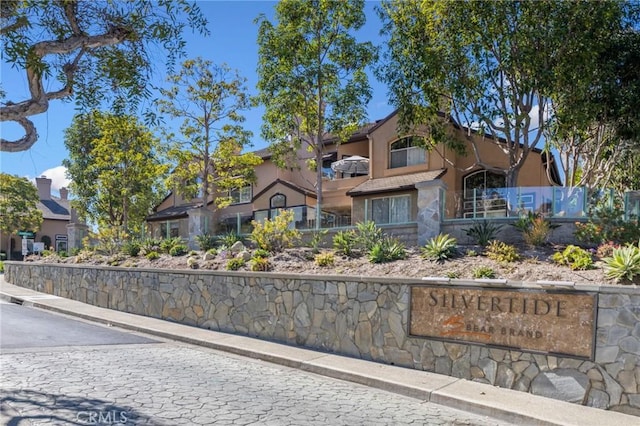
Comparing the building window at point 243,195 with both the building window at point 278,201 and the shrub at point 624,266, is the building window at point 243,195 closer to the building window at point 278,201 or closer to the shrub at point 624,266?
the building window at point 278,201

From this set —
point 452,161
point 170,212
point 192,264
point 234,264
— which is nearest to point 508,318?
point 234,264

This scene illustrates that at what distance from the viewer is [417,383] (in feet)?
24.9

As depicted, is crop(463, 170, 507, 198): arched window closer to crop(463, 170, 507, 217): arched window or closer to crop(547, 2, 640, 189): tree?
crop(547, 2, 640, 189): tree

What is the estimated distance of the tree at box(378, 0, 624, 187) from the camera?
43.7ft

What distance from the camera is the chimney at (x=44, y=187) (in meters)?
58.2

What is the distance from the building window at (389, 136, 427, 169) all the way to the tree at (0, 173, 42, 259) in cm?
3488

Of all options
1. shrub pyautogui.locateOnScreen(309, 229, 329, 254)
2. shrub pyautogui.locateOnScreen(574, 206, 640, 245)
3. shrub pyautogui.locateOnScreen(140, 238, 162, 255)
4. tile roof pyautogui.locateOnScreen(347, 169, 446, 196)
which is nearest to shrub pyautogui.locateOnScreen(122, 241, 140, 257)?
shrub pyautogui.locateOnScreen(140, 238, 162, 255)

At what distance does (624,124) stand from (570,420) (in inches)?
490

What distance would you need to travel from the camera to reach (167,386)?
23.3 feet

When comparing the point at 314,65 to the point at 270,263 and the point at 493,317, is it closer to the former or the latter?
the point at 270,263

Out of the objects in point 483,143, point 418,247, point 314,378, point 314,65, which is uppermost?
point 314,65

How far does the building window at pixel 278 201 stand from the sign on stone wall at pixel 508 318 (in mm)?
20106

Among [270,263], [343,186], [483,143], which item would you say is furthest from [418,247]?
[343,186]

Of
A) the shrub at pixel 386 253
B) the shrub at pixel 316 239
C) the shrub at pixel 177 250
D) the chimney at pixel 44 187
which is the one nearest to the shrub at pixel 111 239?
the shrub at pixel 177 250
